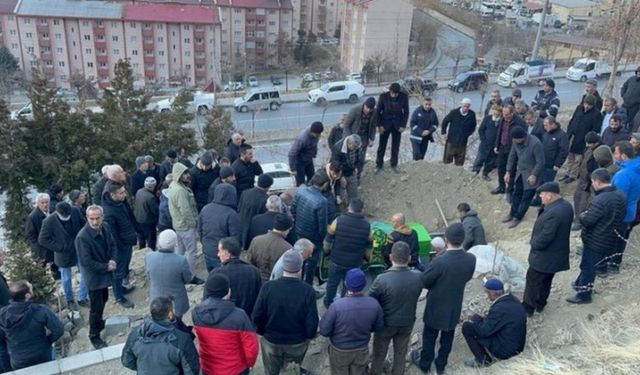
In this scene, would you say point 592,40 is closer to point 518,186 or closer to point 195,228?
point 518,186

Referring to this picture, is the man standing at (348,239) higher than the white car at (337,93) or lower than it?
higher

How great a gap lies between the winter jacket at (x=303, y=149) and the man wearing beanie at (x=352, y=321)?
173 inches

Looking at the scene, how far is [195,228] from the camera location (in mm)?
7930

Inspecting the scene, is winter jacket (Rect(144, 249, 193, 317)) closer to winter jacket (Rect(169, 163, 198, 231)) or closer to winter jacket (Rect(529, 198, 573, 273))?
winter jacket (Rect(169, 163, 198, 231))

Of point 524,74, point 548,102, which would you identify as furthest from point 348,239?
point 524,74

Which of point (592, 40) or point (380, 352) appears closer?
point (380, 352)

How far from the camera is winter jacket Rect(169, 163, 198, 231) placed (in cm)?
759

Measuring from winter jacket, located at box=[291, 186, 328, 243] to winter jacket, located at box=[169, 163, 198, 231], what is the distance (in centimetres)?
153

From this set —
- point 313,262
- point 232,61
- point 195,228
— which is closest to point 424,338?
point 313,262

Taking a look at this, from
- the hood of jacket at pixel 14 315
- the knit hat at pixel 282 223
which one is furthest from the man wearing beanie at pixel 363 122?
the hood of jacket at pixel 14 315

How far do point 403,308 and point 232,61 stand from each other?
5607 centimetres

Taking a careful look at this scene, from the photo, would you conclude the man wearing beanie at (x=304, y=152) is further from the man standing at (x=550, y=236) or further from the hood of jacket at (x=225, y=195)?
the man standing at (x=550, y=236)

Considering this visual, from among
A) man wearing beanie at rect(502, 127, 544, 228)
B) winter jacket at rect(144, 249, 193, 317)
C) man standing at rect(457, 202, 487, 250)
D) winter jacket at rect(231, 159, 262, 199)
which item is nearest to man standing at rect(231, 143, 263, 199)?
winter jacket at rect(231, 159, 262, 199)

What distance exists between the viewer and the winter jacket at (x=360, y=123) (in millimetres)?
9609
